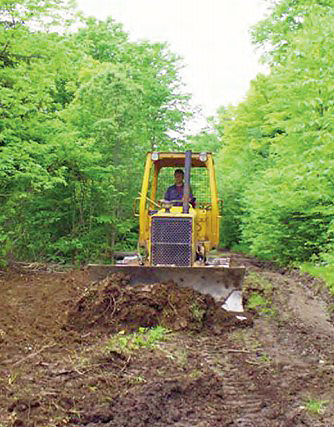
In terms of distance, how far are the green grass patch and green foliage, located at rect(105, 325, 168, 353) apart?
17.9 feet

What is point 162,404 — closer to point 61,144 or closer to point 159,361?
point 159,361

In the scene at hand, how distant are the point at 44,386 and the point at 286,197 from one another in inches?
479

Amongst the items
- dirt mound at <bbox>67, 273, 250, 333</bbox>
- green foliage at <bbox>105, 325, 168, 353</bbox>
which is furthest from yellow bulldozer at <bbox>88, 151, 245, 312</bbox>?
green foliage at <bbox>105, 325, 168, 353</bbox>

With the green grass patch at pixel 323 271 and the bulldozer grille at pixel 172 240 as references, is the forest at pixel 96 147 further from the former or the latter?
the bulldozer grille at pixel 172 240

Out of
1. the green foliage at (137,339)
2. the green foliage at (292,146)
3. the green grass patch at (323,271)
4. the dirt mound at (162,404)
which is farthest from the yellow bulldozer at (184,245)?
the dirt mound at (162,404)

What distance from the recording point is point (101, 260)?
1708cm

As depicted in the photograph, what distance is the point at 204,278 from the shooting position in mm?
8852

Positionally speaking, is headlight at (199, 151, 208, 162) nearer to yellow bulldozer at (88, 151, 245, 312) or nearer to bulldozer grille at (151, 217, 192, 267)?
yellow bulldozer at (88, 151, 245, 312)

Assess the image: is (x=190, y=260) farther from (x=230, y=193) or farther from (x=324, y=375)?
(x=230, y=193)

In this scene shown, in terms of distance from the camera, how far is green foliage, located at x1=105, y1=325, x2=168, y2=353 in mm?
6852

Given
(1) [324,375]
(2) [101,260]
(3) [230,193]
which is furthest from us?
(3) [230,193]

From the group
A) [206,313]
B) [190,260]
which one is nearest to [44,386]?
[206,313]

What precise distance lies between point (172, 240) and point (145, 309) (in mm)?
1612

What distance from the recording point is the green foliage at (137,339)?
685 centimetres
